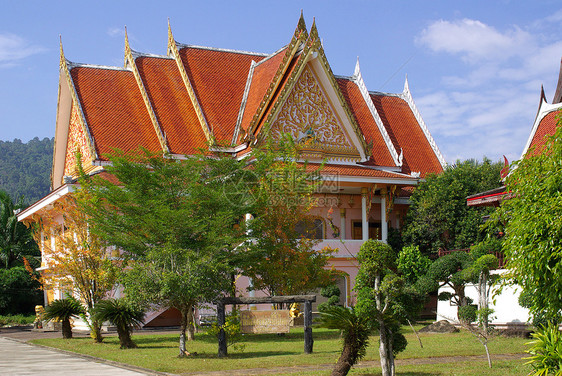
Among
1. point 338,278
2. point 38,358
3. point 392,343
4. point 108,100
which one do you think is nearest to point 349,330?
point 392,343

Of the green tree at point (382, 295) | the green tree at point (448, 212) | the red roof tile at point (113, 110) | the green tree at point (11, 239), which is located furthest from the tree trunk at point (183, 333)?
the green tree at point (11, 239)

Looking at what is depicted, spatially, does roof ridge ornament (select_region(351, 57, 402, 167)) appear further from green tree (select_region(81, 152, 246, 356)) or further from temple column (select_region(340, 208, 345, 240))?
green tree (select_region(81, 152, 246, 356))

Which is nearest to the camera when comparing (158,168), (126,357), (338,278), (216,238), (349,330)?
(349,330)

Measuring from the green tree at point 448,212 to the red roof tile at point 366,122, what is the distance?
2110 millimetres

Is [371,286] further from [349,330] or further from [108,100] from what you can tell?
[108,100]

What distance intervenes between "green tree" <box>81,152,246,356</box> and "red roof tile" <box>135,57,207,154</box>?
8.40 meters

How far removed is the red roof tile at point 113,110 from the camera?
24.6 metres

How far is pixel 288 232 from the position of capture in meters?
18.4

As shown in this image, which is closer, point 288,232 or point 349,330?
point 349,330

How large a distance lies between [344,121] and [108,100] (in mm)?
8987

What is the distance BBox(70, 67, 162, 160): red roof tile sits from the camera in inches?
967

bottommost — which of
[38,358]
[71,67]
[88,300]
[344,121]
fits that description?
[38,358]

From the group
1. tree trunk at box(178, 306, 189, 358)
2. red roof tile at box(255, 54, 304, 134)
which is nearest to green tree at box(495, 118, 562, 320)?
tree trunk at box(178, 306, 189, 358)

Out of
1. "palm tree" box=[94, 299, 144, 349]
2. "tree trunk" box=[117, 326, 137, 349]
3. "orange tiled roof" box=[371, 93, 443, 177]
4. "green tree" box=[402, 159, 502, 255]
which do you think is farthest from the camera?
"orange tiled roof" box=[371, 93, 443, 177]
